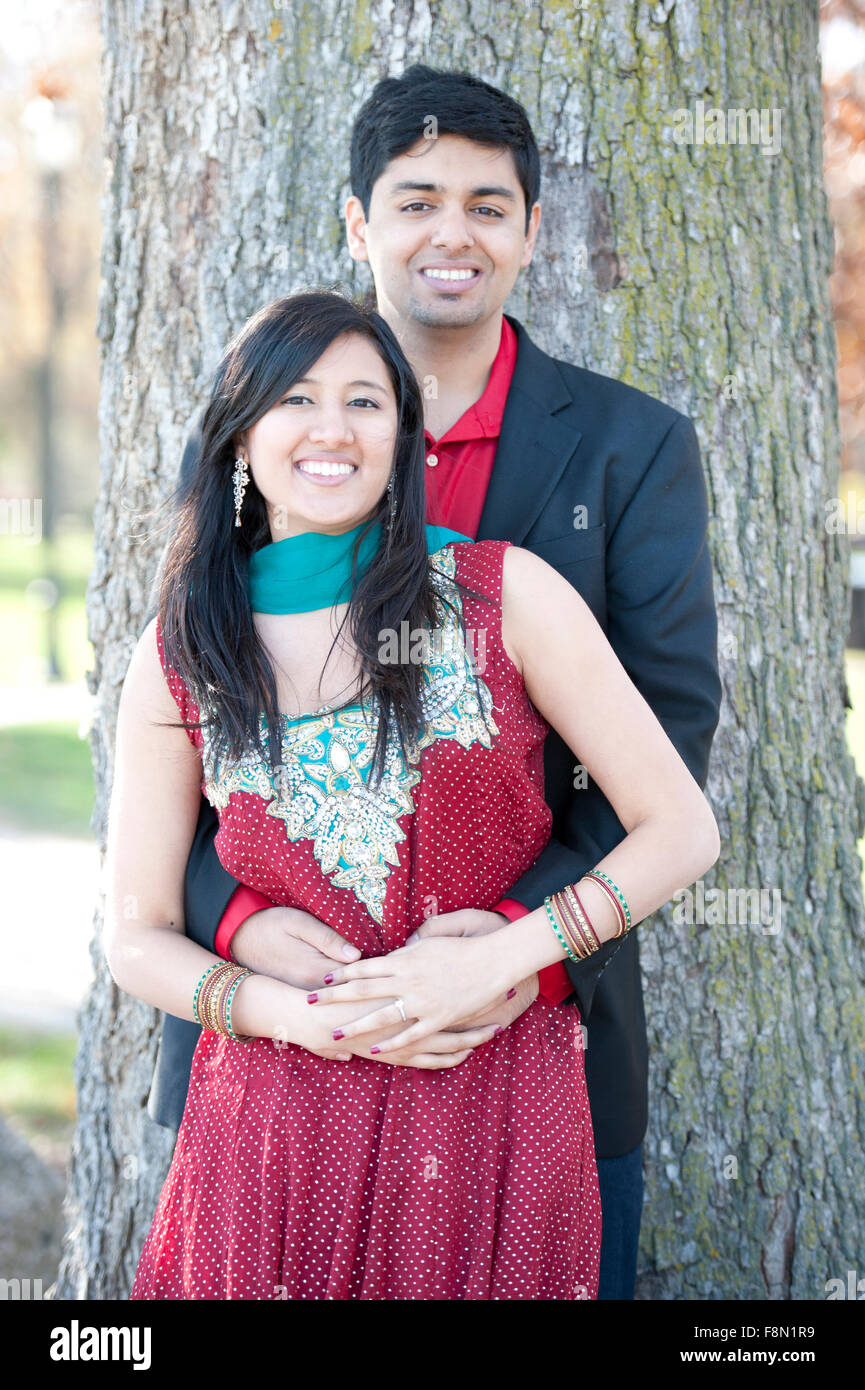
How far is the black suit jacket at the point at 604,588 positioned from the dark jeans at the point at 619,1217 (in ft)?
0.19

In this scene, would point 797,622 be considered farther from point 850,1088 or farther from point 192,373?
point 192,373

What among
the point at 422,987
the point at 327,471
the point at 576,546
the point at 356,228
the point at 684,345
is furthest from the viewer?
the point at 684,345

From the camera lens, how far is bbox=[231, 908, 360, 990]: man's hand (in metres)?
1.88

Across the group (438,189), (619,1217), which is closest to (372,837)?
(619,1217)

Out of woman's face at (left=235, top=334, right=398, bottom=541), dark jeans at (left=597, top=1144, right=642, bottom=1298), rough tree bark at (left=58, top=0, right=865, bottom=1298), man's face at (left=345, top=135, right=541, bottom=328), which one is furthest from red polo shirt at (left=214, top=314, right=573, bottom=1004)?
dark jeans at (left=597, top=1144, right=642, bottom=1298)

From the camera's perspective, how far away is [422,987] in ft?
5.94

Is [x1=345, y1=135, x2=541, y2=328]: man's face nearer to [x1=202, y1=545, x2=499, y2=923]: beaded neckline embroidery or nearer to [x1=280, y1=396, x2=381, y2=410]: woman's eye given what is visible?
[x1=280, y1=396, x2=381, y2=410]: woman's eye

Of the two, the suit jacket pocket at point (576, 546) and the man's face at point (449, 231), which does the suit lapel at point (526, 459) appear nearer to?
the suit jacket pocket at point (576, 546)

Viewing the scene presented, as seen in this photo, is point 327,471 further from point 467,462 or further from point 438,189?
point 438,189

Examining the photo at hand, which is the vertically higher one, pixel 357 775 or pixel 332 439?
pixel 332 439

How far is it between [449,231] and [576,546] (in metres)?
0.66

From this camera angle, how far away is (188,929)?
2.05m

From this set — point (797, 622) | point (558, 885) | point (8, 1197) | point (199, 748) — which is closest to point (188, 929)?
point (199, 748)

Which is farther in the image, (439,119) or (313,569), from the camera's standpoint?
(439,119)
